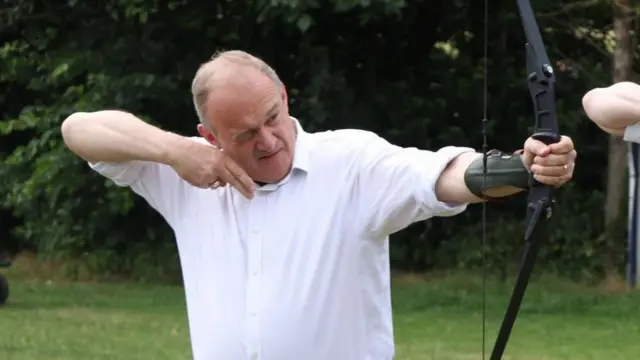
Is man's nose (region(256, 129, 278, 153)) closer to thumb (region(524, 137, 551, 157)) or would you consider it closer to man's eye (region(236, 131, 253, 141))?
man's eye (region(236, 131, 253, 141))

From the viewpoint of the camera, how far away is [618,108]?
2459 mm

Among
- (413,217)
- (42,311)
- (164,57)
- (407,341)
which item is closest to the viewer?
(413,217)

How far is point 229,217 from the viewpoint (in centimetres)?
295

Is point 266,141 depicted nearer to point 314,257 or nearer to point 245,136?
point 245,136

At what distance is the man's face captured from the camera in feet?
9.13

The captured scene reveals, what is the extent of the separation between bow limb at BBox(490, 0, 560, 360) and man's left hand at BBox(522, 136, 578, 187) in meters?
0.03

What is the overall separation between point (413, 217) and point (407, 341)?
6.16 meters

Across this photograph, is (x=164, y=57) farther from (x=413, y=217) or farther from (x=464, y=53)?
(x=413, y=217)

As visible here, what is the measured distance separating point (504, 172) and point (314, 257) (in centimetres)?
45

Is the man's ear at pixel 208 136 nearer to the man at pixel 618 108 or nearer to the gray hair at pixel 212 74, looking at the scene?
the gray hair at pixel 212 74

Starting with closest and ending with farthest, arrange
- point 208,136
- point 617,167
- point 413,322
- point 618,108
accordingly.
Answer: point 618,108 < point 208,136 < point 413,322 < point 617,167

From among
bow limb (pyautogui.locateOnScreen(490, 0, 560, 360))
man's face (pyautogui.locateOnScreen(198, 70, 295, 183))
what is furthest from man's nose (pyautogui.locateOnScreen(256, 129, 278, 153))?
bow limb (pyautogui.locateOnScreen(490, 0, 560, 360))

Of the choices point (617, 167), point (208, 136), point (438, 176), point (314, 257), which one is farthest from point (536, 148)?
point (617, 167)

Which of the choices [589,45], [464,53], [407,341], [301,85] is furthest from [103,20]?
[407,341]
